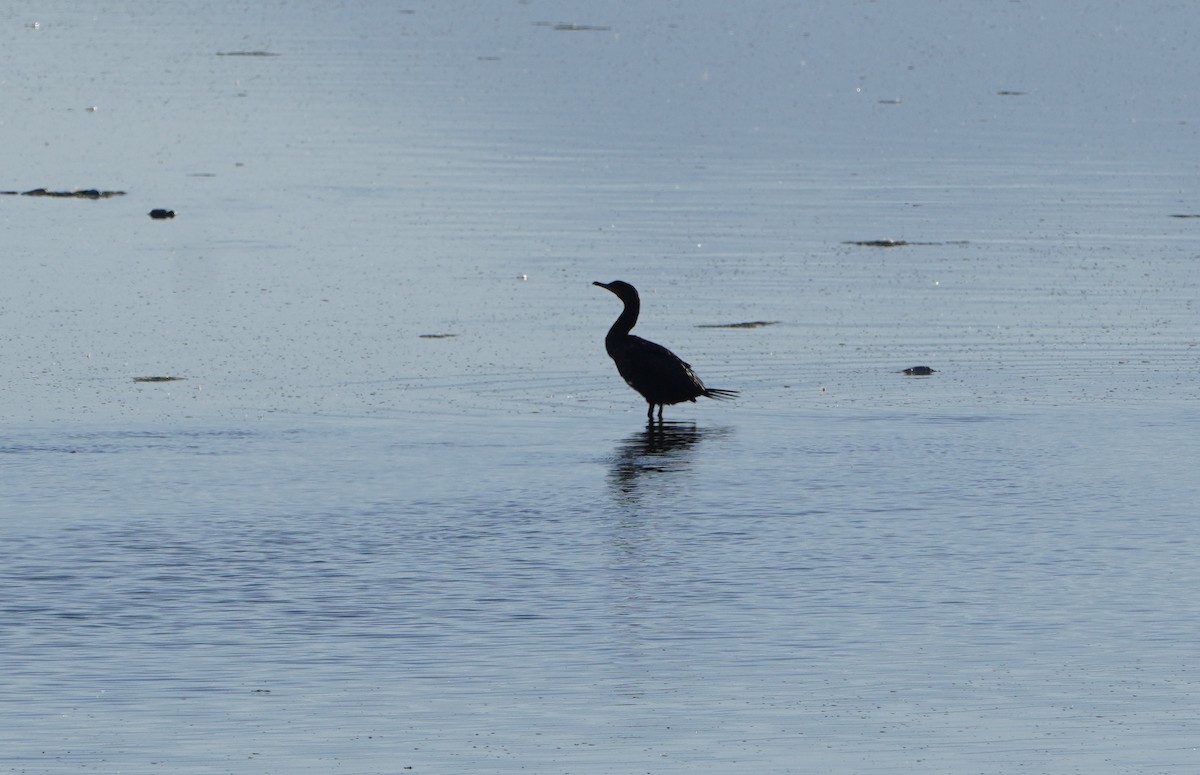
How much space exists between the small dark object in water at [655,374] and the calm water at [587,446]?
30cm

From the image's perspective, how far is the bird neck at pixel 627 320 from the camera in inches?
749

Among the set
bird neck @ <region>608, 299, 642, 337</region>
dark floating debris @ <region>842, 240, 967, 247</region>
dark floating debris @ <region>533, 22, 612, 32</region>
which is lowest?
dark floating debris @ <region>533, 22, 612, 32</region>

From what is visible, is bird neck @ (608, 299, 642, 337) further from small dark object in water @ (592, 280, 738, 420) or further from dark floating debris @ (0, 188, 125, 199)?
dark floating debris @ (0, 188, 125, 199)

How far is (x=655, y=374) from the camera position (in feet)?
59.1

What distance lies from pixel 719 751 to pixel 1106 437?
7902 millimetres

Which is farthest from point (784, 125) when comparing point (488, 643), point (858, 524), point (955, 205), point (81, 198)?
point (488, 643)

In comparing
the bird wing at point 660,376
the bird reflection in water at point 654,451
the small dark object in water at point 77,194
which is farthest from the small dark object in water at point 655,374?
the small dark object in water at point 77,194

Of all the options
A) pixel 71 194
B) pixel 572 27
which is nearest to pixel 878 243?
pixel 71 194

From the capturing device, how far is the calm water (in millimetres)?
10586

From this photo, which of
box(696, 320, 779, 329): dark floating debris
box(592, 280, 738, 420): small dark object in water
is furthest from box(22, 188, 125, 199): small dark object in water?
box(592, 280, 738, 420): small dark object in water

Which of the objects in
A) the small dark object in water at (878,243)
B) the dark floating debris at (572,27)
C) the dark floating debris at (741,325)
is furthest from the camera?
the dark floating debris at (572,27)

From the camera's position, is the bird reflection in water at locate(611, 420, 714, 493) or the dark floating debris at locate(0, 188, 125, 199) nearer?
the bird reflection in water at locate(611, 420, 714, 493)

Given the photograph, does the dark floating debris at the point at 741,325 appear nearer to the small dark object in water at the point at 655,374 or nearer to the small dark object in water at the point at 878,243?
the small dark object in water at the point at 655,374

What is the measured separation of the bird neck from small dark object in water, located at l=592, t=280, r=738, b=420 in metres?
0.27
